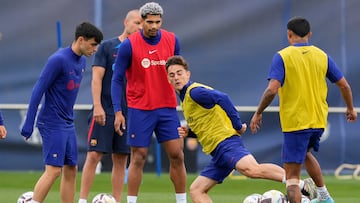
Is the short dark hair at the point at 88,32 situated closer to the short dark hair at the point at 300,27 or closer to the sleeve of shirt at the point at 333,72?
the short dark hair at the point at 300,27

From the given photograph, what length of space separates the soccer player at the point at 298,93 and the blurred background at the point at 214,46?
622cm

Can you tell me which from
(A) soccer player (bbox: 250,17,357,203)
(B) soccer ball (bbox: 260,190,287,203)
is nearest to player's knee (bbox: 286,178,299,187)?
(A) soccer player (bbox: 250,17,357,203)

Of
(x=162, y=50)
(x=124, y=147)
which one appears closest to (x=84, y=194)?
(x=124, y=147)

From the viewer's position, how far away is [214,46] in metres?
17.3

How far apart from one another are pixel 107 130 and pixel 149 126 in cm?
93

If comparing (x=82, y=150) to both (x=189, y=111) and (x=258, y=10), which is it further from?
(x=189, y=111)

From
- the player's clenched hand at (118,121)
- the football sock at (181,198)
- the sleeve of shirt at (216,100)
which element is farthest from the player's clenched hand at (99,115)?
the sleeve of shirt at (216,100)

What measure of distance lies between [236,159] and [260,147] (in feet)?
22.6

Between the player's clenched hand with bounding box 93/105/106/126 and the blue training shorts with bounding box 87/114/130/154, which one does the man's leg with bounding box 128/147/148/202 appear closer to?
the player's clenched hand with bounding box 93/105/106/126

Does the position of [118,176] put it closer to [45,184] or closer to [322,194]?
[45,184]

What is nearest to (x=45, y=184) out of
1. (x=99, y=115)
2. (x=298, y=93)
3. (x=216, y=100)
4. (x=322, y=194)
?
(x=99, y=115)

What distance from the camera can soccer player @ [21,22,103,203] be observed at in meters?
10.6

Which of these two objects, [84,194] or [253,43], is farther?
[253,43]

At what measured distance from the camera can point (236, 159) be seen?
10.3 meters
